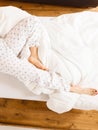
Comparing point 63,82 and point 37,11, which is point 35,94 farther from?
point 37,11


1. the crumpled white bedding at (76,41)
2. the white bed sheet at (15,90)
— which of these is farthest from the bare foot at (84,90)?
the white bed sheet at (15,90)

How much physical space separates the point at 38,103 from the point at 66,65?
1.62 feet

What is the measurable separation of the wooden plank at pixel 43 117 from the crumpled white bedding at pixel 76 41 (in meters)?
0.30

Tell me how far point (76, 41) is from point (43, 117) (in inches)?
24.9

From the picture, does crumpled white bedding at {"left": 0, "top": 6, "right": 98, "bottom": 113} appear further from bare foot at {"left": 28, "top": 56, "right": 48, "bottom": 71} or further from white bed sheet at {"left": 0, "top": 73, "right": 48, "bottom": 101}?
bare foot at {"left": 28, "top": 56, "right": 48, "bottom": 71}

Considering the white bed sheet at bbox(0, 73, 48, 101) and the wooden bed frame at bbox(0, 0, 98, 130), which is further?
the wooden bed frame at bbox(0, 0, 98, 130)

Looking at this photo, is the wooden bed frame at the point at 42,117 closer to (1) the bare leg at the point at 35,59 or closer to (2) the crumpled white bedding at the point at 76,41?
(2) the crumpled white bedding at the point at 76,41

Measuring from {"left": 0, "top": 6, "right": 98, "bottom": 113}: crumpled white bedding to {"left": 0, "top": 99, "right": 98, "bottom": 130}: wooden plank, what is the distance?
0.30 m

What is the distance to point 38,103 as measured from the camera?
6.10 ft

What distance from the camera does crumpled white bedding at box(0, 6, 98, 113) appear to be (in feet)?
4.72

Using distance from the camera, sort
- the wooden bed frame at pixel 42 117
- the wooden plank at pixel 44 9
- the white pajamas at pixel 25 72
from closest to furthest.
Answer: the white pajamas at pixel 25 72 → the wooden bed frame at pixel 42 117 → the wooden plank at pixel 44 9

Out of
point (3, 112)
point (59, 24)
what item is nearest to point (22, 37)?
point (59, 24)

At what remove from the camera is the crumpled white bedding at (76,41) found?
1438 millimetres

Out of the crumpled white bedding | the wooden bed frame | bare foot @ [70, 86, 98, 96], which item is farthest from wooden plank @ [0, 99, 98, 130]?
bare foot @ [70, 86, 98, 96]
